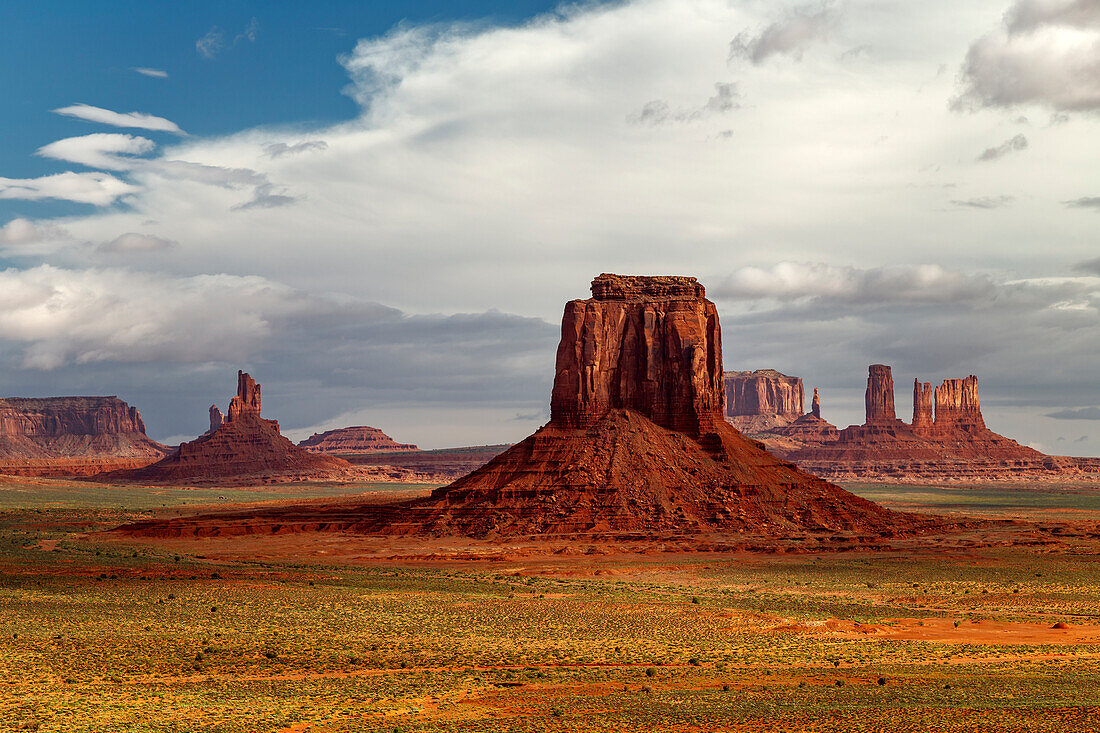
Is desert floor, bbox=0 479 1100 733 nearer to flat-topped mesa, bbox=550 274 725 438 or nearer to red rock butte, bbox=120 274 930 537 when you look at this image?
red rock butte, bbox=120 274 930 537

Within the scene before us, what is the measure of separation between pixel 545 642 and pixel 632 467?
196 feet

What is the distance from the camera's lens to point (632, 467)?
344 feet

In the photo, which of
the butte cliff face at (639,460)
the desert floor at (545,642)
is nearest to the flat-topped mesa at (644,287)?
the butte cliff face at (639,460)

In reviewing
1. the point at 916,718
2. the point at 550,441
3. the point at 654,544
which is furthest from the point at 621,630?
the point at 550,441

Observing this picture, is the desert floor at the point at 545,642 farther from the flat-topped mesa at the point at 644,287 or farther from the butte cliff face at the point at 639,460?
the flat-topped mesa at the point at 644,287

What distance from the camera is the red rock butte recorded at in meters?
101

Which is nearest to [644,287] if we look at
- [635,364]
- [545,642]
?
[635,364]

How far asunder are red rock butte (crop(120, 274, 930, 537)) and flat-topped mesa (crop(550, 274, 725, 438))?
112mm

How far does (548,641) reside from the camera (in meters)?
45.9

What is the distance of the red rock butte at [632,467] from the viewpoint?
332 ft

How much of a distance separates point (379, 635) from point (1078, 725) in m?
26.3

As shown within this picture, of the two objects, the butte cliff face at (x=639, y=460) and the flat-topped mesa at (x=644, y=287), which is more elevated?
the flat-topped mesa at (x=644, y=287)

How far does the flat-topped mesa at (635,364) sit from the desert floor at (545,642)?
26459mm

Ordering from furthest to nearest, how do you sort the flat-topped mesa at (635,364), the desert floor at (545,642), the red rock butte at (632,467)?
the flat-topped mesa at (635,364), the red rock butte at (632,467), the desert floor at (545,642)
